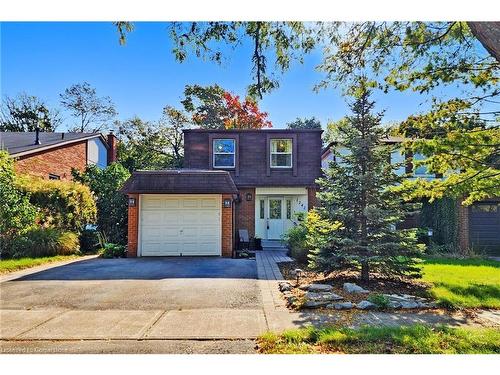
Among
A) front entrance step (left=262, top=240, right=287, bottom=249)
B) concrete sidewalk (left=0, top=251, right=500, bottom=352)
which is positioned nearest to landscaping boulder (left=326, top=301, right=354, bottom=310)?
concrete sidewalk (left=0, top=251, right=500, bottom=352)

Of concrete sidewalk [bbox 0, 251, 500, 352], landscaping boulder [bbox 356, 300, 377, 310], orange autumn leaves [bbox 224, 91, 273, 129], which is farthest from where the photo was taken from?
orange autumn leaves [bbox 224, 91, 273, 129]

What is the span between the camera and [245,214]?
1452 cm

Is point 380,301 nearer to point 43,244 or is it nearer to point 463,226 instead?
point 43,244

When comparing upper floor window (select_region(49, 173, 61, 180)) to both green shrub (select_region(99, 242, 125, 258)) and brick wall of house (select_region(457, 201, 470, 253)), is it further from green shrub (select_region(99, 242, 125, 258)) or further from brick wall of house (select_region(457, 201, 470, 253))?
brick wall of house (select_region(457, 201, 470, 253))

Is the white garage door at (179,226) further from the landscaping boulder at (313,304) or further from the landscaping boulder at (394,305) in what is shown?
the landscaping boulder at (394,305)

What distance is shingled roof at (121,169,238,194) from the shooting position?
33.9 feet

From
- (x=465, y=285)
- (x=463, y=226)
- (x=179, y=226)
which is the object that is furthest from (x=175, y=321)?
(x=463, y=226)

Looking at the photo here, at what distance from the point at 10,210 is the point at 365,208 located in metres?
8.75

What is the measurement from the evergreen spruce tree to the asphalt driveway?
1.86 metres

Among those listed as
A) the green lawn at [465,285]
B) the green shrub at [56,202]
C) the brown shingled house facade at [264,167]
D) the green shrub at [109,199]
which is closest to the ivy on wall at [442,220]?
the green lawn at [465,285]

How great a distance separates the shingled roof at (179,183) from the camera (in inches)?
407

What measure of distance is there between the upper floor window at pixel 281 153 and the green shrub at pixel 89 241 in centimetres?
744

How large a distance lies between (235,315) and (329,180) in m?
3.54
